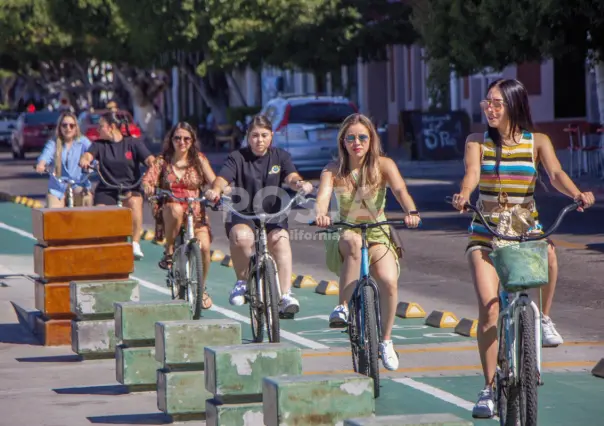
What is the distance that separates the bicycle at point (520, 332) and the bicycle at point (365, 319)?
1422mm

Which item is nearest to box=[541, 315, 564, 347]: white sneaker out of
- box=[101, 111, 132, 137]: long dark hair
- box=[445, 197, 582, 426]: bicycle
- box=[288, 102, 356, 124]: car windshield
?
box=[445, 197, 582, 426]: bicycle

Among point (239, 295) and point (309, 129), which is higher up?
point (309, 129)

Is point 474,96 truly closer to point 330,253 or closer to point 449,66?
point 449,66

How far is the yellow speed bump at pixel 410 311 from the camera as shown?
1280cm

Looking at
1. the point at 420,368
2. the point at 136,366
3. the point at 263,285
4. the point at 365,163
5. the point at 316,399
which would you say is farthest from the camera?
the point at 263,285

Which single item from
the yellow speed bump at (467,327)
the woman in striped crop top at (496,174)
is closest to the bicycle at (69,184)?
the yellow speed bump at (467,327)

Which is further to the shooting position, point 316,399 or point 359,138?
point 359,138

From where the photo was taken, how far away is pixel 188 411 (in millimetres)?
8562

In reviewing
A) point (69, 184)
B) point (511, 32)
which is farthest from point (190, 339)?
point (511, 32)

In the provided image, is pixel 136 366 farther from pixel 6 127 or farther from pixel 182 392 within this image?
pixel 6 127

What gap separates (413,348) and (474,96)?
101 ft

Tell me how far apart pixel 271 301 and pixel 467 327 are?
1.69 metres

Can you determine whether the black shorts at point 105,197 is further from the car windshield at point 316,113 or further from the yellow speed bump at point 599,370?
the car windshield at point 316,113

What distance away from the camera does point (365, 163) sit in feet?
31.4
